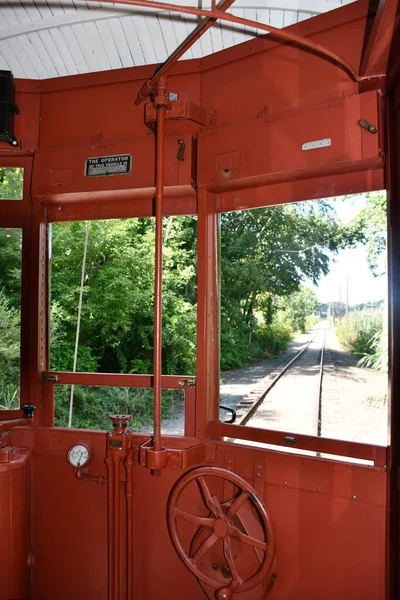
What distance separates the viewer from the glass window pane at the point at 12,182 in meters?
2.56

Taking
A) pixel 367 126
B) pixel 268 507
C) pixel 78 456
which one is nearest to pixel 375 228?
pixel 367 126

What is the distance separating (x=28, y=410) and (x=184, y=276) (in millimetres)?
1016

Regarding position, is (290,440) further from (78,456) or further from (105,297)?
(105,297)

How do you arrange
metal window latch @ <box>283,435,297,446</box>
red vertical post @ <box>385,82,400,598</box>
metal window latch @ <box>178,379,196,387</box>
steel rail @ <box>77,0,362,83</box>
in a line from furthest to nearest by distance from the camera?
1. metal window latch @ <box>178,379,196,387</box>
2. metal window latch @ <box>283,435,297,446</box>
3. red vertical post @ <box>385,82,400,598</box>
4. steel rail @ <box>77,0,362,83</box>

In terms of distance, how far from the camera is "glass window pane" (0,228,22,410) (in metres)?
2.54

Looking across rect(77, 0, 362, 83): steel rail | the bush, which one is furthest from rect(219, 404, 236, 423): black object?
rect(77, 0, 362, 83): steel rail

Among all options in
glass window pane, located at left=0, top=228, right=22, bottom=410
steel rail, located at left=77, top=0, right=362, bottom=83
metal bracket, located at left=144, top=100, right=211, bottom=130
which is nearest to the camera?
steel rail, located at left=77, top=0, right=362, bottom=83

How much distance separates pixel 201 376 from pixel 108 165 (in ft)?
3.72

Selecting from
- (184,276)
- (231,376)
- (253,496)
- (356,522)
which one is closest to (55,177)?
(184,276)

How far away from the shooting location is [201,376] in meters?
→ 2.25

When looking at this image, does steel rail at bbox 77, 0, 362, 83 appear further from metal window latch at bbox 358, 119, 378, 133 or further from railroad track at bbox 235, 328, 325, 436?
railroad track at bbox 235, 328, 325, 436

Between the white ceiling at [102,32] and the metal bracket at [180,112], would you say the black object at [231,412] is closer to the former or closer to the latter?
the metal bracket at [180,112]

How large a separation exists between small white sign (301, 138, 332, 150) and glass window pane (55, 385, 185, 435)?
4.30 ft

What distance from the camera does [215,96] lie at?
2.27 meters
